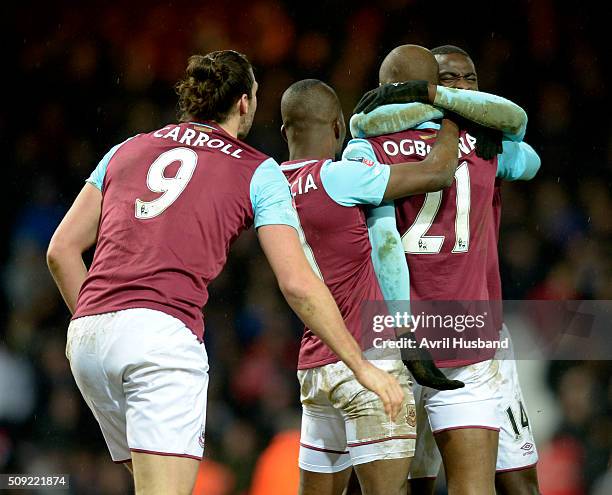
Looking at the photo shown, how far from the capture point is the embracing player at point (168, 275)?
225 centimetres

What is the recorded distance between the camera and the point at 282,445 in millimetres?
5188

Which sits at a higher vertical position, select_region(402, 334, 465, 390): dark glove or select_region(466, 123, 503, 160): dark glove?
select_region(466, 123, 503, 160): dark glove

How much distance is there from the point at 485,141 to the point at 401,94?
0.36 metres

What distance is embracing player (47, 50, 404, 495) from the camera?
7.37 feet

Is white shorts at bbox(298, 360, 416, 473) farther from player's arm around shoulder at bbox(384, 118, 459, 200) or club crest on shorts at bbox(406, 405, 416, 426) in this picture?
player's arm around shoulder at bbox(384, 118, 459, 200)

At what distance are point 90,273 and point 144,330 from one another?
0.29m

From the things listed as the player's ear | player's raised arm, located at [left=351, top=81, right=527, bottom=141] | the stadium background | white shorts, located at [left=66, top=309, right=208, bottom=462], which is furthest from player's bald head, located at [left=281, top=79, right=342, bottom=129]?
the stadium background

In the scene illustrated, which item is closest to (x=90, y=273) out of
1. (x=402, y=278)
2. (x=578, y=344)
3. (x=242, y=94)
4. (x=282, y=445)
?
(x=242, y=94)

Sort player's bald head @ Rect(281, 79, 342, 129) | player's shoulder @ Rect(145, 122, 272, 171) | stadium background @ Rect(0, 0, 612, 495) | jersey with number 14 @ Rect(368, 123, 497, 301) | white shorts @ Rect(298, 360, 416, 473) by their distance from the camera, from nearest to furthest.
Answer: player's shoulder @ Rect(145, 122, 272, 171) < white shorts @ Rect(298, 360, 416, 473) < jersey with number 14 @ Rect(368, 123, 497, 301) < player's bald head @ Rect(281, 79, 342, 129) < stadium background @ Rect(0, 0, 612, 495)

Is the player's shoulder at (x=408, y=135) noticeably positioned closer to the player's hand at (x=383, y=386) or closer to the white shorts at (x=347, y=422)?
the white shorts at (x=347, y=422)

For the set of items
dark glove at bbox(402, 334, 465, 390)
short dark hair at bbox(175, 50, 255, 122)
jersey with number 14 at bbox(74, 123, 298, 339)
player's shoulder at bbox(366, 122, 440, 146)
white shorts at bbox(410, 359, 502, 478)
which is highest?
short dark hair at bbox(175, 50, 255, 122)

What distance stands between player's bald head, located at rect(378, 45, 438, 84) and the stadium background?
2495mm

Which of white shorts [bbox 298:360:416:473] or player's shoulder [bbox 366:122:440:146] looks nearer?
white shorts [bbox 298:360:416:473]

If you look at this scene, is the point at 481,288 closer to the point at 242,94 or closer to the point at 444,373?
the point at 444,373
